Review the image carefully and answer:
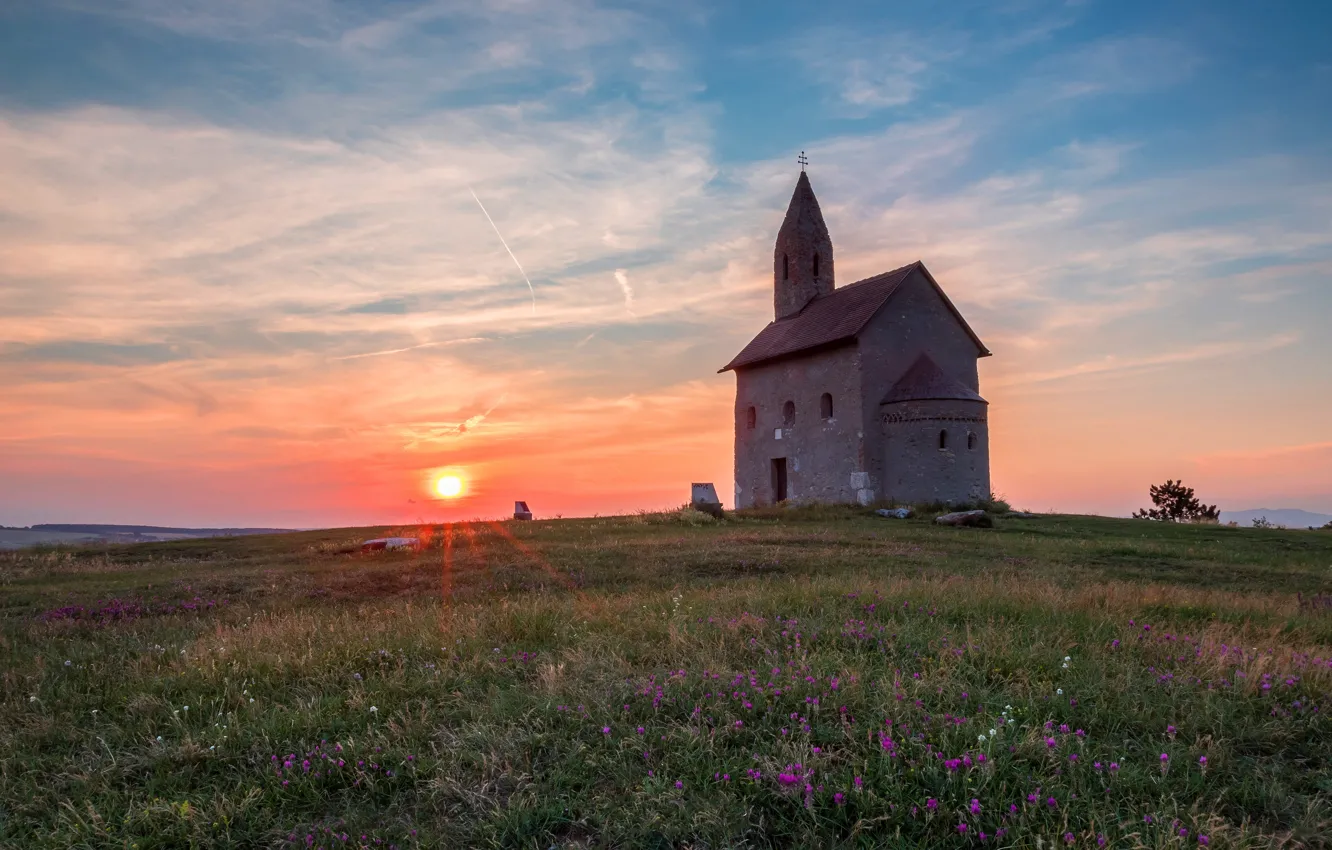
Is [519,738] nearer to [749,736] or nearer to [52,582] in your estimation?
[749,736]

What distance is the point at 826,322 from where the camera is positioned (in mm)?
37219

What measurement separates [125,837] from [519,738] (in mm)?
2436

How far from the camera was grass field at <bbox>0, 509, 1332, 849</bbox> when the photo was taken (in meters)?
4.62

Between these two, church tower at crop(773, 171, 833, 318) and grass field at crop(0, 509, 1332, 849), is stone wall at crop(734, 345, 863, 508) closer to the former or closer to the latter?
church tower at crop(773, 171, 833, 318)

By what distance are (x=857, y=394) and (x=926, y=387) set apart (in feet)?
9.38

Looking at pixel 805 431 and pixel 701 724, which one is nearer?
pixel 701 724

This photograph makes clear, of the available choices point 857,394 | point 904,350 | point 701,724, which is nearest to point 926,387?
point 904,350

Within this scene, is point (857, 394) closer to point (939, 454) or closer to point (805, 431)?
point (805, 431)

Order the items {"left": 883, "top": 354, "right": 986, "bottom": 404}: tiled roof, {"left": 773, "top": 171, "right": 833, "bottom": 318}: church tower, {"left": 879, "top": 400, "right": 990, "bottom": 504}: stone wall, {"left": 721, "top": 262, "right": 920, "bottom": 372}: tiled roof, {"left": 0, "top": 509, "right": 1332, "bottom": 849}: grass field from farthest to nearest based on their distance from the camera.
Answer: {"left": 773, "top": 171, "right": 833, "bottom": 318}: church tower < {"left": 721, "top": 262, "right": 920, "bottom": 372}: tiled roof < {"left": 883, "top": 354, "right": 986, "bottom": 404}: tiled roof < {"left": 879, "top": 400, "right": 990, "bottom": 504}: stone wall < {"left": 0, "top": 509, "right": 1332, "bottom": 849}: grass field

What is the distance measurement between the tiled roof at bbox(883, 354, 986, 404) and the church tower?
915 cm

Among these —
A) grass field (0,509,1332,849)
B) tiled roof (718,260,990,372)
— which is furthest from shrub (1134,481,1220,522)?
grass field (0,509,1332,849)

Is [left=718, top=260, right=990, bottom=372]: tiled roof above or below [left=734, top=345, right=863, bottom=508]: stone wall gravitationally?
above

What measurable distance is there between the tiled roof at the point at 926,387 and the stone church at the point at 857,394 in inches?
2.2

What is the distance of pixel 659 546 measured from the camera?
62.4ft
